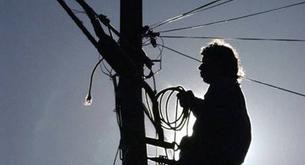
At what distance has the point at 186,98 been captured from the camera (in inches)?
238

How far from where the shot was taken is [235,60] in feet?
18.2

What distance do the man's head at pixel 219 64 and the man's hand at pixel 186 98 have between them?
1.53 feet

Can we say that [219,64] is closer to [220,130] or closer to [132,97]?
[220,130]

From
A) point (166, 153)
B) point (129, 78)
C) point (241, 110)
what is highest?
point (129, 78)

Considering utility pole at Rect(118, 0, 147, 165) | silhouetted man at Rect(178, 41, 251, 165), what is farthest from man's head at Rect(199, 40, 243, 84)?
utility pole at Rect(118, 0, 147, 165)

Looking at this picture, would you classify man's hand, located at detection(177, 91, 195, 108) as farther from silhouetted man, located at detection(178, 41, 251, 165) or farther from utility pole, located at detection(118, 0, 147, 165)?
utility pole, located at detection(118, 0, 147, 165)

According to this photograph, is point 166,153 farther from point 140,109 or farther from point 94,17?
point 94,17

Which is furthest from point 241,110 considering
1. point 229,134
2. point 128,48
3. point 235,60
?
point 128,48

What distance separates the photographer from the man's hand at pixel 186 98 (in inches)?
233

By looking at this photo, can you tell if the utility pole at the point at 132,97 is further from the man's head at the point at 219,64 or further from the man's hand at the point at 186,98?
the man's head at the point at 219,64

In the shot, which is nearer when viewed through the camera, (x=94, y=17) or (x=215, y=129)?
(x=215, y=129)

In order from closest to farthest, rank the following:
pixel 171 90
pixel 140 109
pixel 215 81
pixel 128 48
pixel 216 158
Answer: pixel 216 158
pixel 215 81
pixel 171 90
pixel 140 109
pixel 128 48

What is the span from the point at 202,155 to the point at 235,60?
1.18 m

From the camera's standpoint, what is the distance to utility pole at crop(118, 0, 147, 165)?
6.70m
